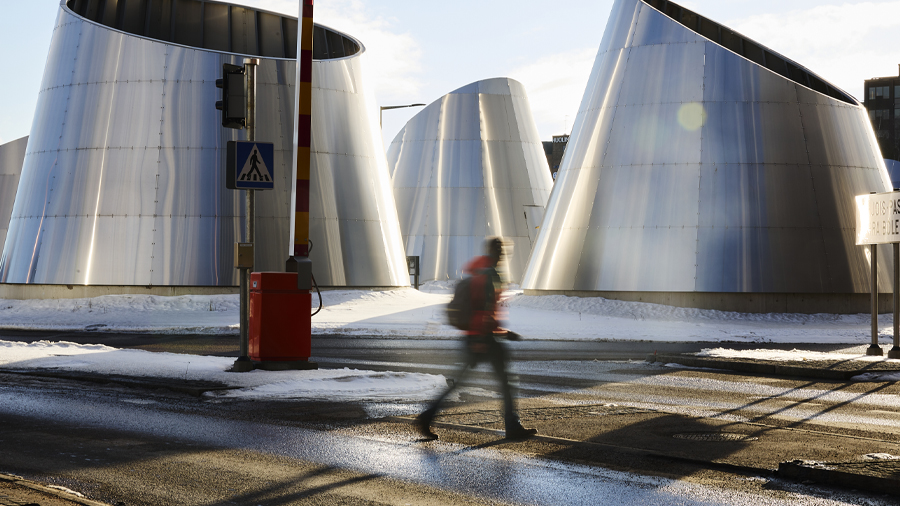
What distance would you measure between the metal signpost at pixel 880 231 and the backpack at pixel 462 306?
9772 millimetres

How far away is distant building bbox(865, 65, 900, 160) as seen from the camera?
124m

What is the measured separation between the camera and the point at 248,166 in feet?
41.1

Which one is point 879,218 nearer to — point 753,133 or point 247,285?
point 247,285

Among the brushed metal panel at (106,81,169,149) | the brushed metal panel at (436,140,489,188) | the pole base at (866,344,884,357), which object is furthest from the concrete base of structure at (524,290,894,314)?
the brushed metal panel at (436,140,489,188)

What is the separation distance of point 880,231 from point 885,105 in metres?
120

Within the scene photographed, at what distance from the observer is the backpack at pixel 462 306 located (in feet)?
27.7

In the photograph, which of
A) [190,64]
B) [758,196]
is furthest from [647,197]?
[190,64]

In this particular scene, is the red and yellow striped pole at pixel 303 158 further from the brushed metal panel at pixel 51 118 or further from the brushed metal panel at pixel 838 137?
the brushed metal panel at pixel 51 118

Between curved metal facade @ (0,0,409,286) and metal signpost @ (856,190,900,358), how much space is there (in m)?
16.5

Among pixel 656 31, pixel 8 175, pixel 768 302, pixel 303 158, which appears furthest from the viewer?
pixel 8 175

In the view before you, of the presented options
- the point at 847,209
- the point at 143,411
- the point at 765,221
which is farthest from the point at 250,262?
the point at 847,209

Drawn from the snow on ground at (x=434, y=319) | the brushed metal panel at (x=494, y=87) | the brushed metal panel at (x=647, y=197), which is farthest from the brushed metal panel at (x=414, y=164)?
the brushed metal panel at (x=647, y=197)

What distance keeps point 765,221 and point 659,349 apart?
9955 millimetres

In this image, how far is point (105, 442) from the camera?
7777 mm
